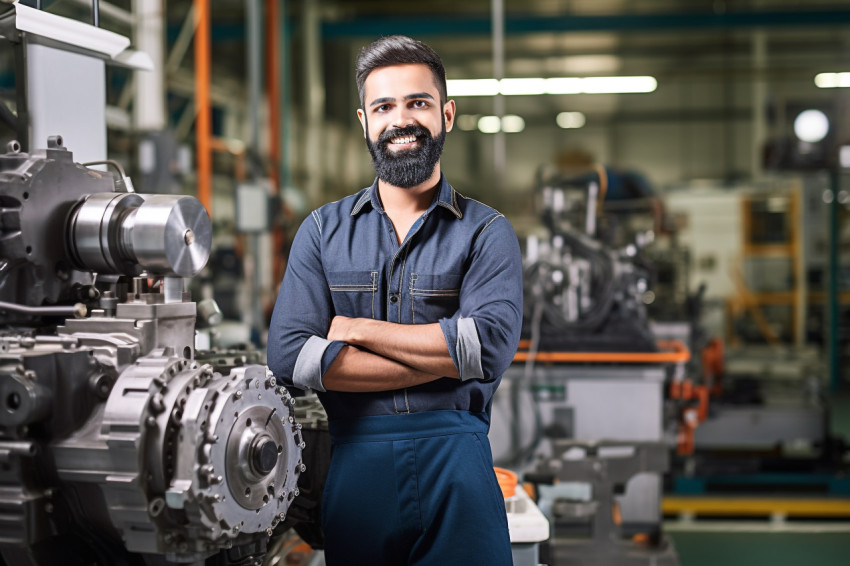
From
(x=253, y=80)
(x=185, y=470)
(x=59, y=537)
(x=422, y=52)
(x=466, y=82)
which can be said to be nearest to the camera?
(x=185, y=470)

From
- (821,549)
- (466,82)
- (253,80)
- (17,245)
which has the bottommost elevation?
(821,549)

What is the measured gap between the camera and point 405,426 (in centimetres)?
159

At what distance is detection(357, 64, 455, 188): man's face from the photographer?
1561 millimetres

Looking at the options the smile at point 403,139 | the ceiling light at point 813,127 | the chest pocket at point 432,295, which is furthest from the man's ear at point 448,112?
the ceiling light at point 813,127

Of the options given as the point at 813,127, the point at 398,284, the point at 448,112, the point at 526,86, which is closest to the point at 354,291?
the point at 398,284

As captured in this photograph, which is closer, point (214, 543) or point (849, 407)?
point (214, 543)

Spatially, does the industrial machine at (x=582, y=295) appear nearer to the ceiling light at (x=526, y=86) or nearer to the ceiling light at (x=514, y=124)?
the ceiling light at (x=526, y=86)

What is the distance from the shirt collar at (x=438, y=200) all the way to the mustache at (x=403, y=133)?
0.32 feet

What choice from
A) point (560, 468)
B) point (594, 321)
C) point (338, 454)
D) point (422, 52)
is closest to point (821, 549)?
point (594, 321)

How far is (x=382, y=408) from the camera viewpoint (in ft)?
5.27

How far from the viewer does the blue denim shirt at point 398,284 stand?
1.58m

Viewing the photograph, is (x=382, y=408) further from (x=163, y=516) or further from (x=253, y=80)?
(x=253, y=80)

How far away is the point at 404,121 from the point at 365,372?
462 mm

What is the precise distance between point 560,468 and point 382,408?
1.43 meters
